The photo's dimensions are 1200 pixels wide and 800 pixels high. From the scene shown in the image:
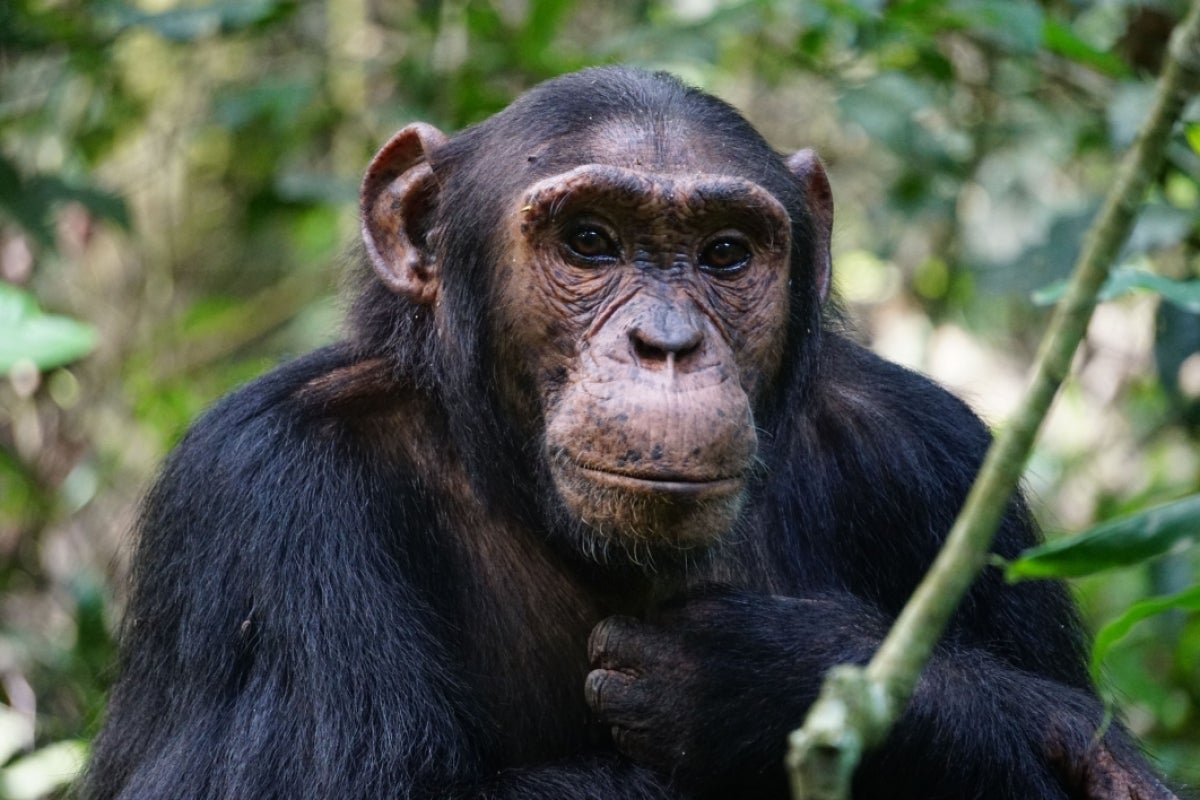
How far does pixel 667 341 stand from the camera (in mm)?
4016

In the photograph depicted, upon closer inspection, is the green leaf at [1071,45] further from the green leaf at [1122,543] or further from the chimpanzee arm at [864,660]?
the green leaf at [1122,543]

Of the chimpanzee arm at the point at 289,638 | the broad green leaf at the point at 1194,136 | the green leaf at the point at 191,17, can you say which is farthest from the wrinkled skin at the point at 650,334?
the green leaf at the point at 191,17

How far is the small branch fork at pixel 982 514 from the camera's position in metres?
1.90

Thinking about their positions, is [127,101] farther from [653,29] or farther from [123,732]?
[123,732]

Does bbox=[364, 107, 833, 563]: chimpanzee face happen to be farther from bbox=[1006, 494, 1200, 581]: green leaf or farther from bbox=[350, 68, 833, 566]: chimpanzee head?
bbox=[1006, 494, 1200, 581]: green leaf

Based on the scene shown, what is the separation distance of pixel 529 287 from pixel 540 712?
1.25 metres

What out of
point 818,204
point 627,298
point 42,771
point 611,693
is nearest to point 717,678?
point 611,693

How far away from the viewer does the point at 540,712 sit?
15.4 ft

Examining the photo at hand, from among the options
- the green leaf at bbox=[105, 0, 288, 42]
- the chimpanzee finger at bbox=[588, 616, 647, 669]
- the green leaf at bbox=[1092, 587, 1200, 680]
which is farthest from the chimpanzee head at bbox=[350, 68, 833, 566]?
the green leaf at bbox=[105, 0, 288, 42]

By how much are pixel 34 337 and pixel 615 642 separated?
1802mm

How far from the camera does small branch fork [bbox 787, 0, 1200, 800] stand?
74.9 inches

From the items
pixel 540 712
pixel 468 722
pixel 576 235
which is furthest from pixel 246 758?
pixel 576 235

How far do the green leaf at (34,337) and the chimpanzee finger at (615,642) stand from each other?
166 cm

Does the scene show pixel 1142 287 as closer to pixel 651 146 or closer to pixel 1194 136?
pixel 1194 136
